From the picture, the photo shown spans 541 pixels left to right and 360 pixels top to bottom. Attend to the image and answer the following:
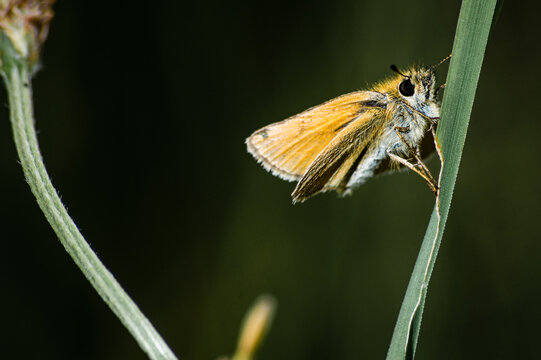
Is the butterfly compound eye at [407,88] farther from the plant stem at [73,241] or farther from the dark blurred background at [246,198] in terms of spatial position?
the dark blurred background at [246,198]

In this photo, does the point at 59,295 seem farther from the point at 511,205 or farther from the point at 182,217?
the point at 511,205

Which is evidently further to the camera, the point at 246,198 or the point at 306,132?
the point at 246,198

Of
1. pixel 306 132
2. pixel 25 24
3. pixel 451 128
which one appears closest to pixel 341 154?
pixel 306 132

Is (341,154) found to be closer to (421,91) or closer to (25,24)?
(421,91)

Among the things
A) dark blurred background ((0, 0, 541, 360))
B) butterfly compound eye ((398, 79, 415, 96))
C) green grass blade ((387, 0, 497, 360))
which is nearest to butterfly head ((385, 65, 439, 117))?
butterfly compound eye ((398, 79, 415, 96))

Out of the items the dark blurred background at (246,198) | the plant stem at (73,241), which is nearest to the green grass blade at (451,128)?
the plant stem at (73,241)

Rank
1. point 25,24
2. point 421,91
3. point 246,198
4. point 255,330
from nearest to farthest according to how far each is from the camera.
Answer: point 255,330, point 25,24, point 421,91, point 246,198

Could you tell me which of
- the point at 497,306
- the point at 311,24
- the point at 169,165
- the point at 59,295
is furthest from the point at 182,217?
the point at 497,306

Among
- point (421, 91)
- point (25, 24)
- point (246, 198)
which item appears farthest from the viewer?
point (246, 198)
